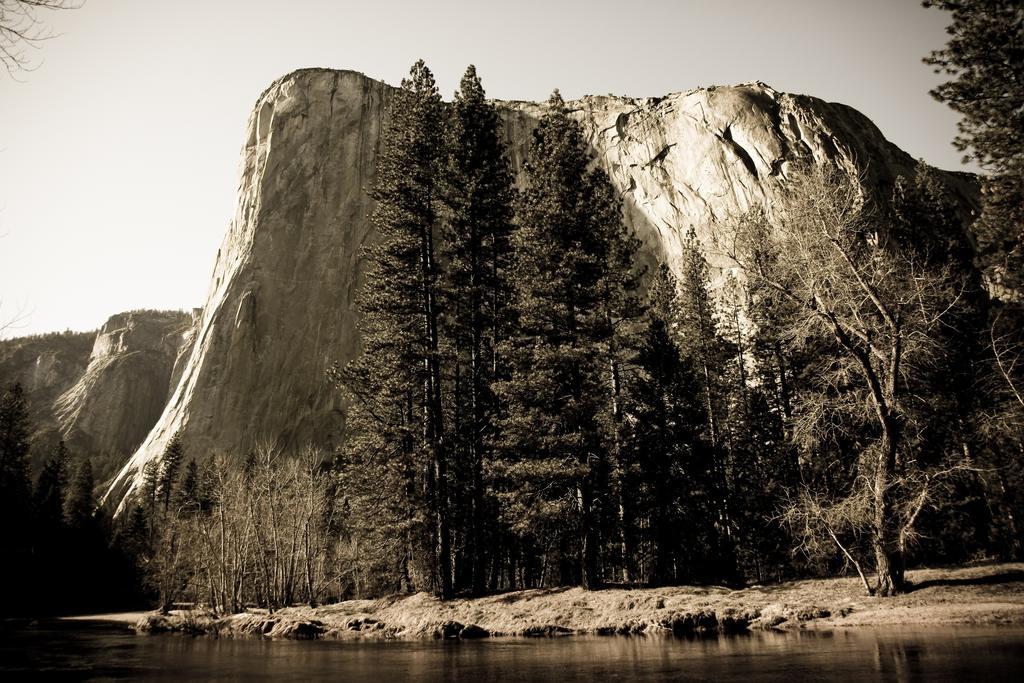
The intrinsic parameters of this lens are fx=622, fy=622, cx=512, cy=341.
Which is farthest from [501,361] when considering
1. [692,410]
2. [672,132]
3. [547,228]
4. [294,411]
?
[672,132]

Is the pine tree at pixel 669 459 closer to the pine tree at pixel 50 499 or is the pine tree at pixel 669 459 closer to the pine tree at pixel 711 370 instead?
the pine tree at pixel 711 370

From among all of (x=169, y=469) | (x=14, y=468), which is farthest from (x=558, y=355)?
(x=169, y=469)

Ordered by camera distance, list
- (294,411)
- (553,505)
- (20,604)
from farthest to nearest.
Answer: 1. (294,411)
2. (20,604)
3. (553,505)

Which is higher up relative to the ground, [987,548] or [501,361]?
[501,361]

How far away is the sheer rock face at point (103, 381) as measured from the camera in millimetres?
107312

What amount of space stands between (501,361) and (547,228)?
5.31 meters

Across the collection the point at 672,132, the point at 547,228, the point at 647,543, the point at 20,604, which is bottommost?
the point at 20,604

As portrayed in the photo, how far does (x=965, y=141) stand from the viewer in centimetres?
1938

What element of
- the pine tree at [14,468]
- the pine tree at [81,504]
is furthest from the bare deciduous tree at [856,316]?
the pine tree at [81,504]

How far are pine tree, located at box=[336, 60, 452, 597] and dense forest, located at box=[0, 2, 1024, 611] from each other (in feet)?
0.37

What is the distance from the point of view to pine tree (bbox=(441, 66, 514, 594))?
23.4 m

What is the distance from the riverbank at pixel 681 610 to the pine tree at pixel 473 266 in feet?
14.1

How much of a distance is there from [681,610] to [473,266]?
14179 mm

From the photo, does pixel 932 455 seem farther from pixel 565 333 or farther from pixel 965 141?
pixel 565 333
